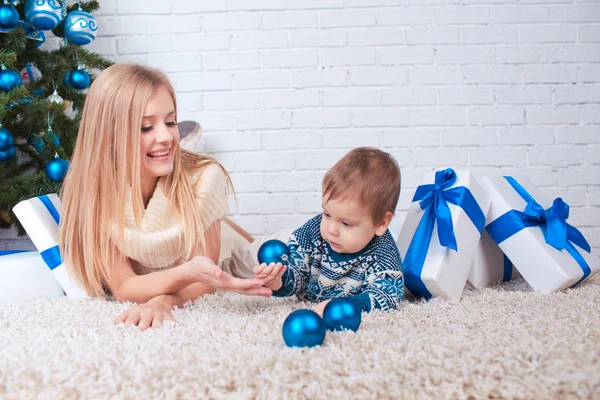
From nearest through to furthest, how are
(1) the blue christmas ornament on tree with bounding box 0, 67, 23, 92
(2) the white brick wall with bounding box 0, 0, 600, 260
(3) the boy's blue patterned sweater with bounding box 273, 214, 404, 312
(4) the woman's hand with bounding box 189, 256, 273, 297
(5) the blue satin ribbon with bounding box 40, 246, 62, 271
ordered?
(4) the woman's hand with bounding box 189, 256, 273, 297 → (3) the boy's blue patterned sweater with bounding box 273, 214, 404, 312 → (5) the blue satin ribbon with bounding box 40, 246, 62, 271 → (1) the blue christmas ornament on tree with bounding box 0, 67, 23, 92 → (2) the white brick wall with bounding box 0, 0, 600, 260

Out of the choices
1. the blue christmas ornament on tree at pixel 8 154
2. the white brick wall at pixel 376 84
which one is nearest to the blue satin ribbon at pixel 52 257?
the blue christmas ornament on tree at pixel 8 154

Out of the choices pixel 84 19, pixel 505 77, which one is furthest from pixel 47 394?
pixel 505 77

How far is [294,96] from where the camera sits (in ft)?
8.27

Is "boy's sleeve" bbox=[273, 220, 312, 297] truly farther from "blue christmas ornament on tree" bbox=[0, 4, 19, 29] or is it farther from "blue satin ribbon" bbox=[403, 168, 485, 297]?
"blue christmas ornament on tree" bbox=[0, 4, 19, 29]

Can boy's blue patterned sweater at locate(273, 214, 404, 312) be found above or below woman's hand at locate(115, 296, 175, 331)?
above

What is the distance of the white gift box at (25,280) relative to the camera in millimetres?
1647

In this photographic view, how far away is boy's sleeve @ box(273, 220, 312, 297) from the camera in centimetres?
142

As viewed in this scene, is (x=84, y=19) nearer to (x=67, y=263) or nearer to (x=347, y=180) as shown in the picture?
(x=67, y=263)

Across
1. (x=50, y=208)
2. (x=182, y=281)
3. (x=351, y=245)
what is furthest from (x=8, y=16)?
(x=351, y=245)

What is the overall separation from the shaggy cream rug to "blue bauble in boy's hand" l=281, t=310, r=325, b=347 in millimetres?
22

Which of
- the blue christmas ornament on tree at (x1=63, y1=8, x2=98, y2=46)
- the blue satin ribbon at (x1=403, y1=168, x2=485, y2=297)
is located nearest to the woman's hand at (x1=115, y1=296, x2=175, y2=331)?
the blue satin ribbon at (x1=403, y1=168, x2=485, y2=297)

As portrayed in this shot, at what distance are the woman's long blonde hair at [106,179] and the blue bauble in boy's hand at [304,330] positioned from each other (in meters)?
0.56

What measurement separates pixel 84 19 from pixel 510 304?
68.2 inches

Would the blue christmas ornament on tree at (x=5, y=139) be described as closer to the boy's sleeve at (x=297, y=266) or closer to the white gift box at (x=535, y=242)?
the boy's sleeve at (x=297, y=266)
